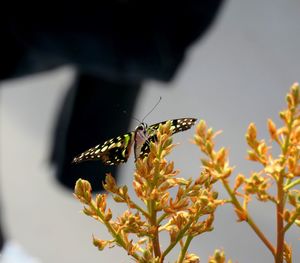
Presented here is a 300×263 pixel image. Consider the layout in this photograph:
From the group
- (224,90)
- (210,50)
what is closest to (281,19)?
(210,50)

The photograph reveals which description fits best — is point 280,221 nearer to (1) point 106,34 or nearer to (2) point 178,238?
(2) point 178,238

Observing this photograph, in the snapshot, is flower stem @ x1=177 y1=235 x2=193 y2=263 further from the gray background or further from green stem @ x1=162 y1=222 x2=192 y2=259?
the gray background

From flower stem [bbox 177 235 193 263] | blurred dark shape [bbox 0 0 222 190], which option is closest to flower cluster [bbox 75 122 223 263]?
flower stem [bbox 177 235 193 263]

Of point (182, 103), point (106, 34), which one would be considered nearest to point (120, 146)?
point (106, 34)

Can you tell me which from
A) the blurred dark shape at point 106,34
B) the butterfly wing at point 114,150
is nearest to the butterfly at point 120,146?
the butterfly wing at point 114,150

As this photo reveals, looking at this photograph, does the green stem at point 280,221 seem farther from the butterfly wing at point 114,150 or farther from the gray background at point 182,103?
the gray background at point 182,103

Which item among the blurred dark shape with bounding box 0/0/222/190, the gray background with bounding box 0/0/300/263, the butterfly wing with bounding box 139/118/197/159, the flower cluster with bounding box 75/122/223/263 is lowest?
the gray background with bounding box 0/0/300/263
